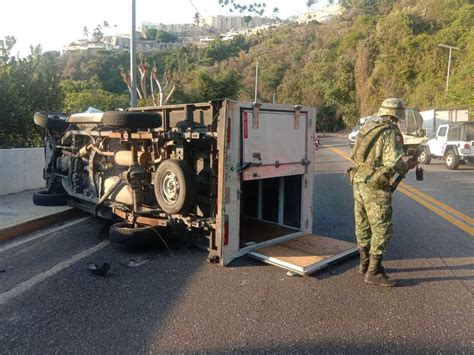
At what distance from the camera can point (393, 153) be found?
15.0 ft

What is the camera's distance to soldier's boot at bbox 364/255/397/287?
15.1ft

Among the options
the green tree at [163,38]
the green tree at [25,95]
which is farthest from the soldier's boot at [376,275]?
the green tree at [163,38]

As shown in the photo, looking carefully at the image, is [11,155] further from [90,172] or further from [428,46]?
[428,46]

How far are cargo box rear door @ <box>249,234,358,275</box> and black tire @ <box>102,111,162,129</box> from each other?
6.77ft

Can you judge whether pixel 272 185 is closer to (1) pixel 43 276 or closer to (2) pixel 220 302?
(2) pixel 220 302

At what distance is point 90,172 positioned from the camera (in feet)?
23.3

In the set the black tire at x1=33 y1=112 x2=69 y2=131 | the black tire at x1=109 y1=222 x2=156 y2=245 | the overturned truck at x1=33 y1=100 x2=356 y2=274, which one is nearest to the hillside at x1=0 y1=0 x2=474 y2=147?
the black tire at x1=33 y1=112 x2=69 y2=131

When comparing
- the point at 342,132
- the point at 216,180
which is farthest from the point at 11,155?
the point at 342,132

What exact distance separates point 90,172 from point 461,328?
5.51 m

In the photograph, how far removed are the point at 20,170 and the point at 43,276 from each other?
18.8 feet

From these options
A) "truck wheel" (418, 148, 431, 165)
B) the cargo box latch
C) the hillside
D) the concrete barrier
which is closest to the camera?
the cargo box latch

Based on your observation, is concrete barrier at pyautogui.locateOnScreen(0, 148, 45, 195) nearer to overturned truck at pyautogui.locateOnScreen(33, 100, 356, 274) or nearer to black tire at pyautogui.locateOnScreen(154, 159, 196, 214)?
overturned truck at pyautogui.locateOnScreen(33, 100, 356, 274)

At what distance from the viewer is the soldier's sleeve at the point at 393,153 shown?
14.9 ft

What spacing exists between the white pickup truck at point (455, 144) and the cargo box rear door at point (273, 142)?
1208 cm
